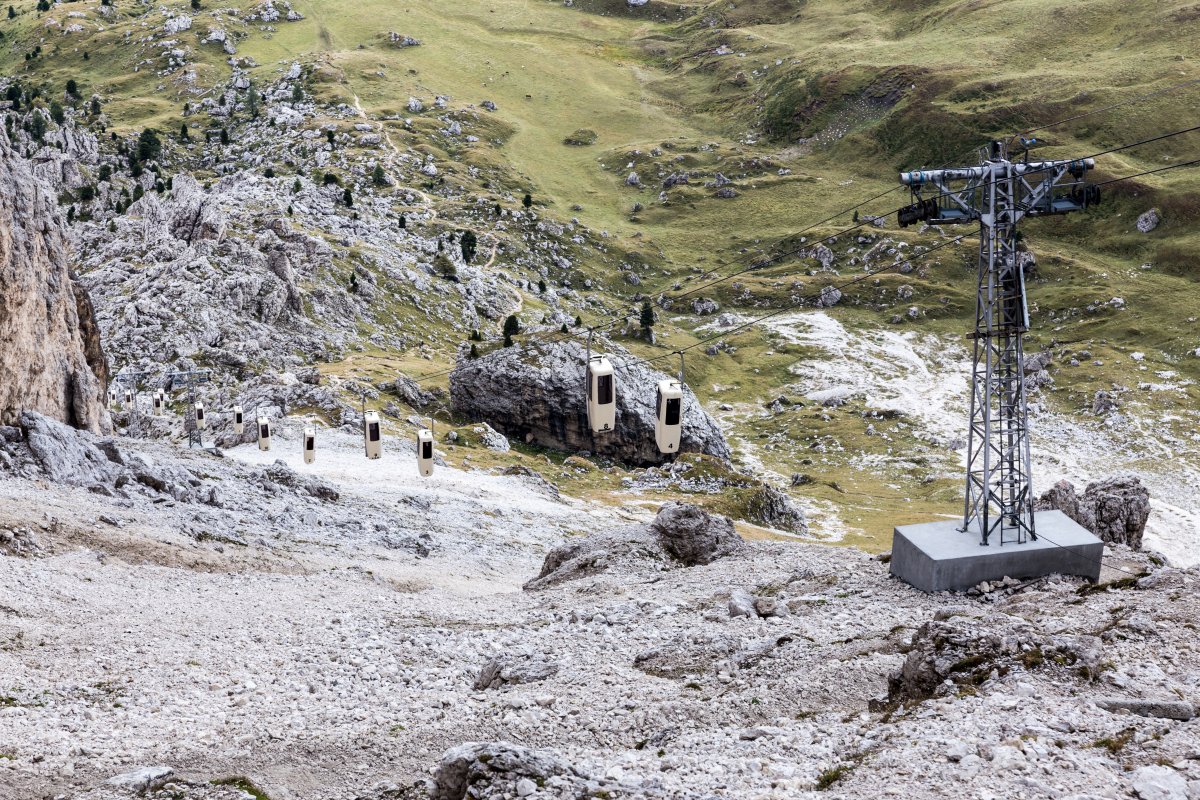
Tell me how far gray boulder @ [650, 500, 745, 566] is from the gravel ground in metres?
1.17

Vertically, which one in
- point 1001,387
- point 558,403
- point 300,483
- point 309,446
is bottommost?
point 558,403

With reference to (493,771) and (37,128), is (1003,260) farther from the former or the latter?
(37,128)

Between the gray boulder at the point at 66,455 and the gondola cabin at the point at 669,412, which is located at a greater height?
the gondola cabin at the point at 669,412

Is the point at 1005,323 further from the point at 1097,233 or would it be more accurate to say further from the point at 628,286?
the point at 1097,233

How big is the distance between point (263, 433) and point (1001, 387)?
5443cm

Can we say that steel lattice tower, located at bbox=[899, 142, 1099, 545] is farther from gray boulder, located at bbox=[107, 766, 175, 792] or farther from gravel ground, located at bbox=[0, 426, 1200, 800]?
gray boulder, located at bbox=[107, 766, 175, 792]

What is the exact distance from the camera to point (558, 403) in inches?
3610

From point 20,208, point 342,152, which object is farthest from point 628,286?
point 20,208

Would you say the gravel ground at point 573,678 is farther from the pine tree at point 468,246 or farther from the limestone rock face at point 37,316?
the pine tree at point 468,246

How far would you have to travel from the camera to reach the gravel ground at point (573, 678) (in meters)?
16.0

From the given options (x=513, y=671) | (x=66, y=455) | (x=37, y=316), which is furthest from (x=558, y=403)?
(x=513, y=671)

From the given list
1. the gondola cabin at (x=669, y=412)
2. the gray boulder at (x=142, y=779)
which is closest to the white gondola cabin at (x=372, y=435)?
the gondola cabin at (x=669, y=412)

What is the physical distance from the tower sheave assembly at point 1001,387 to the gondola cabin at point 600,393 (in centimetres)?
1236

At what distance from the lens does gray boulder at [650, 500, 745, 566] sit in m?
38.4
